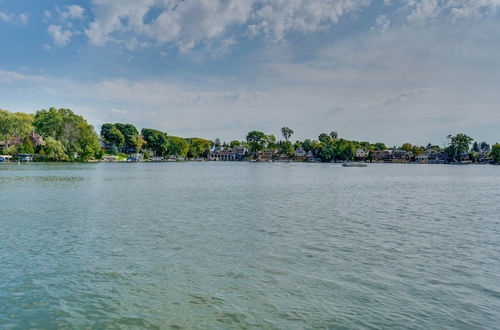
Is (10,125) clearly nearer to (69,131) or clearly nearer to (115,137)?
(69,131)

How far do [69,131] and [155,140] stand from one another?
7316cm

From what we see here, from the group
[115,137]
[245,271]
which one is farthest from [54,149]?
[245,271]

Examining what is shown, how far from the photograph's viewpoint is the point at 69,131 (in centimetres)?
11712

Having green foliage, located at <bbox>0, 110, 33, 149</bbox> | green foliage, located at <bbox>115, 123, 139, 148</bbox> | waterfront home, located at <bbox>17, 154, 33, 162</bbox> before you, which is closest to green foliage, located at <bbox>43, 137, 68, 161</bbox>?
waterfront home, located at <bbox>17, 154, 33, 162</bbox>

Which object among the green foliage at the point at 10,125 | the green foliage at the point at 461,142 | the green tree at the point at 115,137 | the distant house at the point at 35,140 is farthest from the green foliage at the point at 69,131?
the green foliage at the point at 461,142

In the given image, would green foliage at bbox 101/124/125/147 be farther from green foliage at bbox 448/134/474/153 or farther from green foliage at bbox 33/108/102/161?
green foliage at bbox 448/134/474/153

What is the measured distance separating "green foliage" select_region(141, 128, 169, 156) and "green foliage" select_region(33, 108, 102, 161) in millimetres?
68827

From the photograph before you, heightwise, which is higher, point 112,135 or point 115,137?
point 112,135

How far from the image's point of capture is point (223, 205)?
26.6m

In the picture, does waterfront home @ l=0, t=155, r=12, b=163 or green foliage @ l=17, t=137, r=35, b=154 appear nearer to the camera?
waterfront home @ l=0, t=155, r=12, b=163

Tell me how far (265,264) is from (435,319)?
18.1 feet

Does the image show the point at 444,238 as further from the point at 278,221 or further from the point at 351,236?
the point at 278,221

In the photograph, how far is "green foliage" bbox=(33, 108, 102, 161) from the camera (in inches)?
4557

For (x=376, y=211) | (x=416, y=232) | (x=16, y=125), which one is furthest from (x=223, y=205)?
(x=16, y=125)
